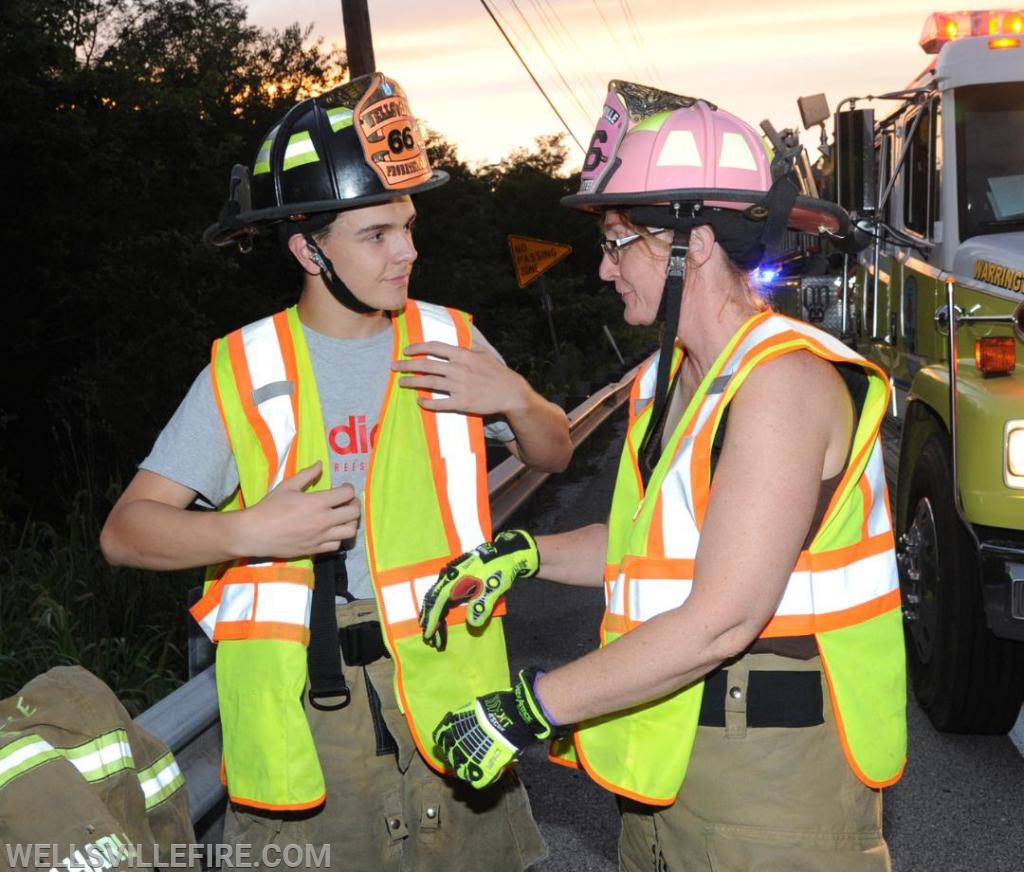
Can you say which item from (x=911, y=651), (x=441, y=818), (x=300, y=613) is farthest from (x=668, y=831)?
(x=911, y=651)

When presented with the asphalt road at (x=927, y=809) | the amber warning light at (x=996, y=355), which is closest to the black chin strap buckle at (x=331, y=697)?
the asphalt road at (x=927, y=809)

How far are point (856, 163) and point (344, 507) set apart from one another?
Answer: 478cm

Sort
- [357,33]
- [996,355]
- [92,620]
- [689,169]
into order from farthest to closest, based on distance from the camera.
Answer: [357,33]
[92,620]
[996,355]
[689,169]

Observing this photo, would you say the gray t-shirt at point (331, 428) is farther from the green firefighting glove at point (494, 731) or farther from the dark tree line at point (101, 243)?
the dark tree line at point (101, 243)

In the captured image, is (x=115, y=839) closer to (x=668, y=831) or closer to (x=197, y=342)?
(x=668, y=831)

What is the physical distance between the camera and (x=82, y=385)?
21.1m

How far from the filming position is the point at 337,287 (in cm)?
322

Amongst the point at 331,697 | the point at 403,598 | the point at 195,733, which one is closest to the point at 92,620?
the point at 195,733

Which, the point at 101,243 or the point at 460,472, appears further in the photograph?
the point at 101,243

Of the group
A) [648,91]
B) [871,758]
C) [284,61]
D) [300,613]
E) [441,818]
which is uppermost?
[284,61]

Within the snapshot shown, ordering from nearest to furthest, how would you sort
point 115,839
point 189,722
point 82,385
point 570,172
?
point 115,839 → point 189,722 → point 82,385 → point 570,172

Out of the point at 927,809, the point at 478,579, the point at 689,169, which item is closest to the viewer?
the point at 689,169

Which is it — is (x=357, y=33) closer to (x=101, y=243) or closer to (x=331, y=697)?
(x=101, y=243)

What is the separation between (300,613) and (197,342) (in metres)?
21.5
